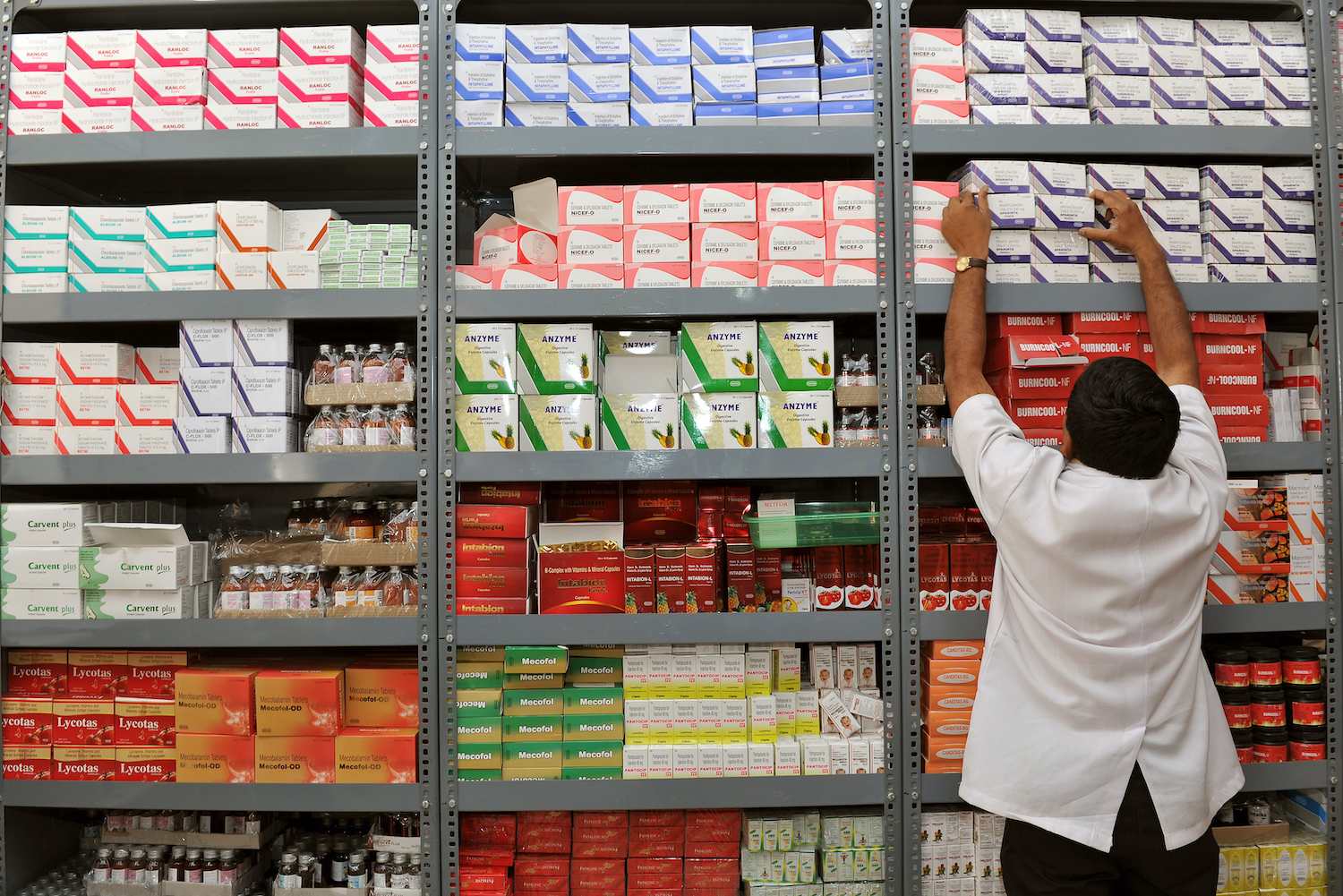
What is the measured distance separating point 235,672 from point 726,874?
1552mm

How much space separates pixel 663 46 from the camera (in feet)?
7.16

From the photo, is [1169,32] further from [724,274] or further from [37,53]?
[37,53]

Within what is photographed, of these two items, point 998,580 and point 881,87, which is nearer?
point 998,580

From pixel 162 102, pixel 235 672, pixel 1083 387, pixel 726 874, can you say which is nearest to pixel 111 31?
pixel 162 102

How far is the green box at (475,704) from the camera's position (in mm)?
2086

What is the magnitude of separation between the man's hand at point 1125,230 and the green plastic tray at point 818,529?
42.0 inches

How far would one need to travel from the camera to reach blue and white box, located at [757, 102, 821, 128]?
2162mm

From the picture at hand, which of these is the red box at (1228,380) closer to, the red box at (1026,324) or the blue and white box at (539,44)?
the red box at (1026,324)

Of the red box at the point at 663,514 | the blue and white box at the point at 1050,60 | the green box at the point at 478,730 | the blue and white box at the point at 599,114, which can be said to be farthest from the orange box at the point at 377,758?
the blue and white box at the point at 1050,60

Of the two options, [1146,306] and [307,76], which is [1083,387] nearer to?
[1146,306]

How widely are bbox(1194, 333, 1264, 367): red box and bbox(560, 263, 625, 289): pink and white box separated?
1749mm

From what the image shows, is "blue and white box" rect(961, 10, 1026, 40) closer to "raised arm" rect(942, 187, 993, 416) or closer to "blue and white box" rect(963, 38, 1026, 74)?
"blue and white box" rect(963, 38, 1026, 74)

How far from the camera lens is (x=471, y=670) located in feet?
6.92

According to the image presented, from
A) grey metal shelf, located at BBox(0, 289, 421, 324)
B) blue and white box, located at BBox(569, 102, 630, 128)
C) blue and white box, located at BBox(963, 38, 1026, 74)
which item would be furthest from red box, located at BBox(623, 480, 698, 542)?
blue and white box, located at BBox(963, 38, 1026, 74)
